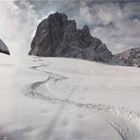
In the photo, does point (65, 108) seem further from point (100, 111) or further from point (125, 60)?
point (125, 60)

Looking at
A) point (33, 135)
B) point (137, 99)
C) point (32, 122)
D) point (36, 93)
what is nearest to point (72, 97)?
point (36, 93)

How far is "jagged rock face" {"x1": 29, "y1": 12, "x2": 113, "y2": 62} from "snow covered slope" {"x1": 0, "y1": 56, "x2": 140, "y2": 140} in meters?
26.6

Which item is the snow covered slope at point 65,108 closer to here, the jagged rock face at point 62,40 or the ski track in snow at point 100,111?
the ski track in snow at point 100,111

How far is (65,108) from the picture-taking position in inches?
148

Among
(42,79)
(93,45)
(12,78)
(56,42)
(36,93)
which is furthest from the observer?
(56,42)

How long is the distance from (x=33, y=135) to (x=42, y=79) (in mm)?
3090

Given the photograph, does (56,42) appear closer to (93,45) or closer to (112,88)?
(93,45)

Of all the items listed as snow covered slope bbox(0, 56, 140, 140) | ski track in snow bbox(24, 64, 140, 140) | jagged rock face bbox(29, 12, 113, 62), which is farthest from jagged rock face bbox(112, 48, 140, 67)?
ski track in snow bbox(24, 64, 140, 140)

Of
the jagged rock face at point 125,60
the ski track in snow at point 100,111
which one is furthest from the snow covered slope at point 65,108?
the jagged rock face at point 125,60

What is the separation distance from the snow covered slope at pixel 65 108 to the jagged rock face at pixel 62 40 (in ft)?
87.2

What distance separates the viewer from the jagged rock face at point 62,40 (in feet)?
114

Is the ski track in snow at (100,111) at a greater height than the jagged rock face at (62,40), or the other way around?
the jagged rock face at (62,40)

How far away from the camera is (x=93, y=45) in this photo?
1401 inches

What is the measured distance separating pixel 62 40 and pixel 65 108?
3759 centimetres
